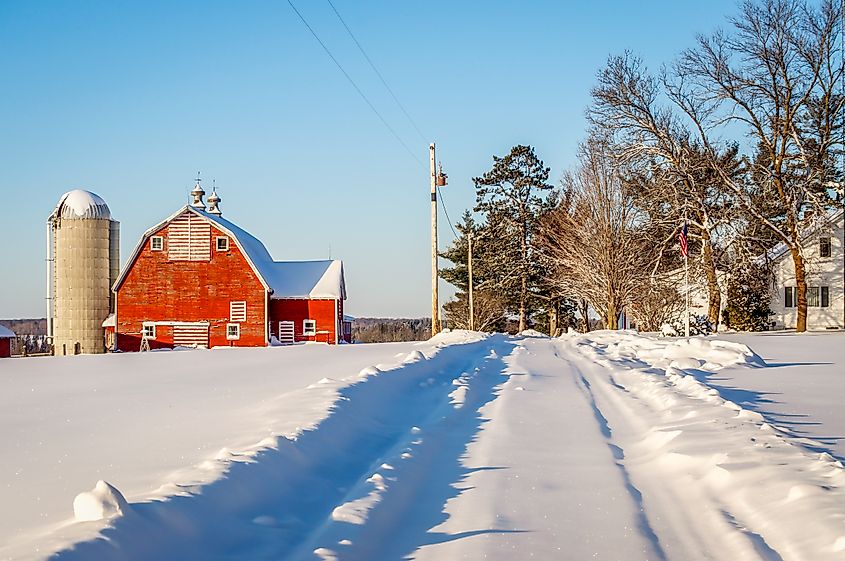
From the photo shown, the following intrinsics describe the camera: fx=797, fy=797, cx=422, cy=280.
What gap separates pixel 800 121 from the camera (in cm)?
3569

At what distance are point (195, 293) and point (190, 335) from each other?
2224 mm

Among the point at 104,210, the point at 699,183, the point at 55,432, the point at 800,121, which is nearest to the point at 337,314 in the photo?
the point at 104,210

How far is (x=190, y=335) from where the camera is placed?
41938mm

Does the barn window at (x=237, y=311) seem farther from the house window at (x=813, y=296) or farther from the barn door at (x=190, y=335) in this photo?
the house window at (x=813, y=296)

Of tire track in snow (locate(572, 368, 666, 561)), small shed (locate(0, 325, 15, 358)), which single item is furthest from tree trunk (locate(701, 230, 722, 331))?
small shed (locate(0, 325, 15, 358))

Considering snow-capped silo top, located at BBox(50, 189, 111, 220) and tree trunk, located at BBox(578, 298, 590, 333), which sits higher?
snow-capped silo top, located at BBox(50, 189, 111, 220)

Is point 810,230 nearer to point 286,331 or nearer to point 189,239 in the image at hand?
point 286,331

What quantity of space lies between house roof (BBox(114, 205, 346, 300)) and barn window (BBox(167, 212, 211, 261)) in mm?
403

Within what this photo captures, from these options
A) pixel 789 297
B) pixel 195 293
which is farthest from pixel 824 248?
pixel 195 293

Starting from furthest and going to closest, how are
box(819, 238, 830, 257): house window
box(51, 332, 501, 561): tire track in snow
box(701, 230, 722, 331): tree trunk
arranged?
box(819, 238, 830, 257): house window, box(701, 230, 722, 331): tree trunk, box(51, 332, 501, 561): tire track in snow

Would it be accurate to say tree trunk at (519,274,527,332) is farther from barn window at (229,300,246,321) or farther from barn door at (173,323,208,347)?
barn door at (173,323,208,347)

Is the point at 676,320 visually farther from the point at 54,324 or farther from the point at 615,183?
the point at 54,324

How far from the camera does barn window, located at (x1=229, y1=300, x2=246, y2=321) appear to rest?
41938 mm

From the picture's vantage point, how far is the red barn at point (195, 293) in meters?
41.9
